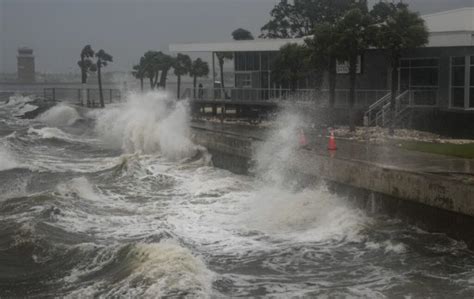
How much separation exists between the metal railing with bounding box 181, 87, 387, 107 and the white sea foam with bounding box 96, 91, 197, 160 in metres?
2.87

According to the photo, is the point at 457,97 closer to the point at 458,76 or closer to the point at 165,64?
the point at 458,76

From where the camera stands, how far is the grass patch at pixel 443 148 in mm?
16792

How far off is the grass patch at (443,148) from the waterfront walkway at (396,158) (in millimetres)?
477

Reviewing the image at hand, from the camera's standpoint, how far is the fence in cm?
6462

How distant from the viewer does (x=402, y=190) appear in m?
12.9

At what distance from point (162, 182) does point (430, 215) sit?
9.27 metres

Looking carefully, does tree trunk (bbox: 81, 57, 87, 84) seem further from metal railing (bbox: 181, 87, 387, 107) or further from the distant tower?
Result: the distant tower

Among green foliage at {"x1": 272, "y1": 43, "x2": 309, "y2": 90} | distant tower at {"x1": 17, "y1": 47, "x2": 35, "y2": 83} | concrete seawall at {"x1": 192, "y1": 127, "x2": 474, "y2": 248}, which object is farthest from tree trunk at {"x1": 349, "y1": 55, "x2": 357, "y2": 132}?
distant tower at {"x1": 17, "y1": 47, "x2": 35, "y2": 83}

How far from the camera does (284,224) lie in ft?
43.3

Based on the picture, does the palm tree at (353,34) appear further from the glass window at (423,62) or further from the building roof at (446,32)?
the glass window at (423,62)

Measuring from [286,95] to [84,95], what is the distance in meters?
36.9

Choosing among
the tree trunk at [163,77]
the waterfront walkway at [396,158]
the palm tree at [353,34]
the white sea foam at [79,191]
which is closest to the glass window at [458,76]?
the palm tree at [353,34]

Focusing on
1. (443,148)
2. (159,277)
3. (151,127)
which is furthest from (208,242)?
(151,127)

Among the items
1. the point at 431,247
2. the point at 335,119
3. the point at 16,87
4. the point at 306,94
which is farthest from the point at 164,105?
the point at 16,87
